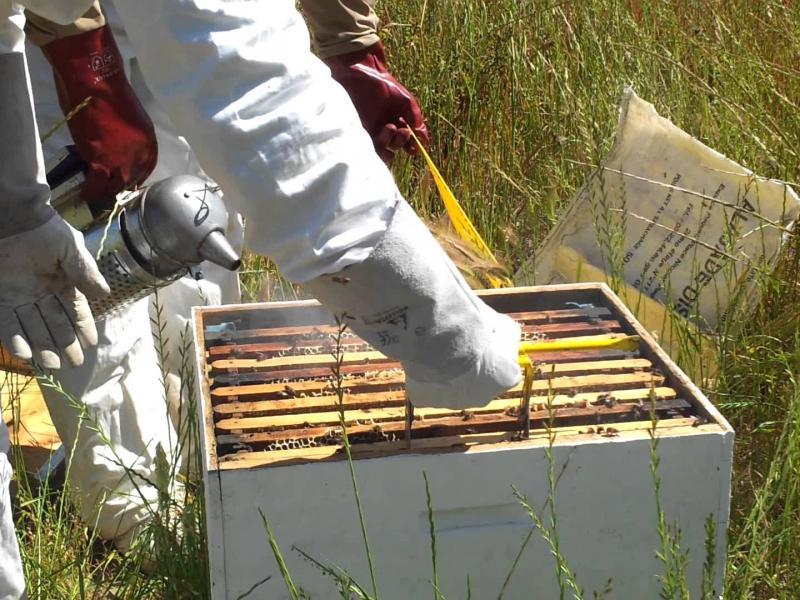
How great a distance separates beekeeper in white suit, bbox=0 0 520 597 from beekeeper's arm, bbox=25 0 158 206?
29.0 inches

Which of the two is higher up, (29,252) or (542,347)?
(29,252)

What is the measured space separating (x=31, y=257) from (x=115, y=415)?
2.72 feet

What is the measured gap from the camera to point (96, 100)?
2.55 meters

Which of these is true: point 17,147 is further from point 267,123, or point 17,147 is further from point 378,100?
point 378,100

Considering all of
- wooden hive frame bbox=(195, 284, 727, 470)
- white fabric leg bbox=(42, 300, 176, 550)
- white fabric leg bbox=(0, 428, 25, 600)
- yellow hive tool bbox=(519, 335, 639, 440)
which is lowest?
white fabric leg bbox=(42, 300, 176, 550)

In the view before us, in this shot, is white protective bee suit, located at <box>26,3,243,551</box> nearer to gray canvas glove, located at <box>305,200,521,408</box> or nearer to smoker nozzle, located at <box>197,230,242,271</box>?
smoker nozzle, located at <box>197,230,242,271</box>

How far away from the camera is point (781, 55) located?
3926mm

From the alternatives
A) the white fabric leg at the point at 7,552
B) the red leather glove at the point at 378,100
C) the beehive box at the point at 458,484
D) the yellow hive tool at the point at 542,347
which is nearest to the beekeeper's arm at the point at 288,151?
the beehive box at the point at 458,484

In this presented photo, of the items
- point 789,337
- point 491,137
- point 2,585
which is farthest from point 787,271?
point 2,585

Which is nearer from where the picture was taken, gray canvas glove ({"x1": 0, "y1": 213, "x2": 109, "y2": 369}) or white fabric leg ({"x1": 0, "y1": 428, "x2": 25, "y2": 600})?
white fabric leg ({"x1": 0, "y1": 428, "x2": 25, "y2": 600})

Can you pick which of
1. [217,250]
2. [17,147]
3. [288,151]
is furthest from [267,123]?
[217,250]

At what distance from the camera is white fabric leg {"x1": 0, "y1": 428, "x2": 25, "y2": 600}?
182cm

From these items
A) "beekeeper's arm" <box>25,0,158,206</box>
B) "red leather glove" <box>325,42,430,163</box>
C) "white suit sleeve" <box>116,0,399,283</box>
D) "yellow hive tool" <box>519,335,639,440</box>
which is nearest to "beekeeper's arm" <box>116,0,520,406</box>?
"white suit sleeve" <box>116,0,399,283</box>

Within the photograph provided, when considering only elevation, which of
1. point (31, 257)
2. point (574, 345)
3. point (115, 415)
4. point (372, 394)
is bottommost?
point (115, 415)
